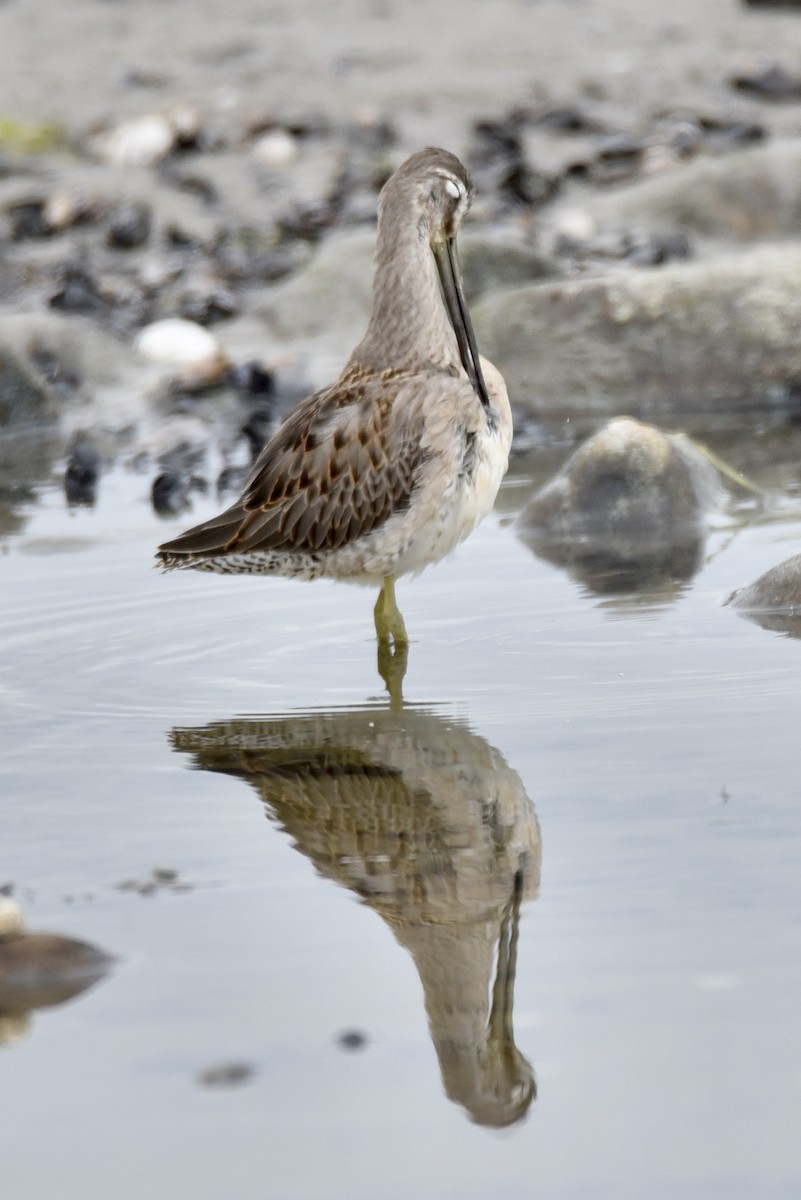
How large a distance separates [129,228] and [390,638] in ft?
30.2

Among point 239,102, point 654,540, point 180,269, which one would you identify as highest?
point 239,102

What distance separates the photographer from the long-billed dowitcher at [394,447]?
6.02m

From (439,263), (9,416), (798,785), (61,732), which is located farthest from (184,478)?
(798,785)

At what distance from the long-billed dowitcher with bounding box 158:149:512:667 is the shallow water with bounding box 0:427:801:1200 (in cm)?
31

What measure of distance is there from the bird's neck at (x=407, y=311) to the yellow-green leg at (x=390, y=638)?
76 centimetres

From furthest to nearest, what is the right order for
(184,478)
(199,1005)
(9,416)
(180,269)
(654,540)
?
1. (180,269)
2. (9,416)
3. (184,478)
4. (654,540)
5. (199,1005)

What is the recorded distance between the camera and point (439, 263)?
645 centimetres

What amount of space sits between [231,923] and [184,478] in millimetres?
5378

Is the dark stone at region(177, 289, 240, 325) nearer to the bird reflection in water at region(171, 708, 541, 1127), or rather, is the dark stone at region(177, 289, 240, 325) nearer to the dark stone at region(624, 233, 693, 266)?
the dark stone at region(624, 233, 693, 266)

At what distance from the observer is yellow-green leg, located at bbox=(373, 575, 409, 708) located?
580 cm

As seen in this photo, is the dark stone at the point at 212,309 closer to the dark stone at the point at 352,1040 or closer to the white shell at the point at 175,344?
the white shell at the point at 175,344

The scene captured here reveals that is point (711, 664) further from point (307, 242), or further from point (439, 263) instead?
point (307, 242)

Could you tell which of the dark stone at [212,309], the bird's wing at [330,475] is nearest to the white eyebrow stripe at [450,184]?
the bird's wing at [330,475]

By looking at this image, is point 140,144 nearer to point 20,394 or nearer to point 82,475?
point 20,394
